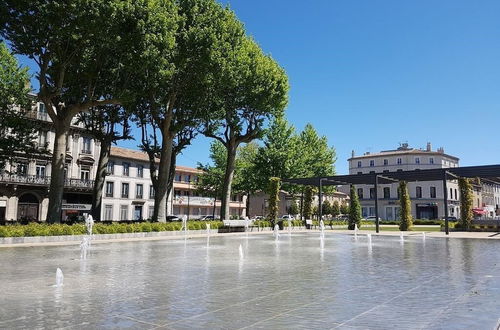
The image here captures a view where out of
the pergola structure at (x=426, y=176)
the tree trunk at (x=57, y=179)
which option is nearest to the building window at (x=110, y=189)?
the pergola structure at (x=426, y=176)

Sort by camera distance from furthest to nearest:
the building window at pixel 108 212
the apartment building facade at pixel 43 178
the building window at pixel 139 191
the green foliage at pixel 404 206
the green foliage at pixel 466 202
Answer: the building window at pixel 139 191
the building window at pixel 108 212
the apartment building facade at pixel 43 178
the green foliage at pixel 404 206
the green foliage at pixel 466 202

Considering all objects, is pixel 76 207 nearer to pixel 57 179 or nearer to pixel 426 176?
pixel 57 179

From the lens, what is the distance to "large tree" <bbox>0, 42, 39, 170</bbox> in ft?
106

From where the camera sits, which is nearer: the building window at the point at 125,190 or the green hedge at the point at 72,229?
the green hedge at the point at 72,229

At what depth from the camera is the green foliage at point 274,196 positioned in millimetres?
43406

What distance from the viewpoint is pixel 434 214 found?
278 ft

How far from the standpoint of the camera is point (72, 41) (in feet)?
84.5

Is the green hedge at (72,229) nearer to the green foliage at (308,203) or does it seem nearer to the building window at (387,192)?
the green foliage at (308,203)

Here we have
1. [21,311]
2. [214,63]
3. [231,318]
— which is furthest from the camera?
[214,63]

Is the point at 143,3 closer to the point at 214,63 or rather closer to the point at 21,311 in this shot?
the point at 214,63

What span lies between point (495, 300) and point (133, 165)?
199 ft

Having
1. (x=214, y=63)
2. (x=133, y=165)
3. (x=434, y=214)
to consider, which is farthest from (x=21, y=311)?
(x=434, y=214)

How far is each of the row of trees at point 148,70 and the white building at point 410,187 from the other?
53234 millimetres

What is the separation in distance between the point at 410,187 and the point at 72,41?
78.5 metres
